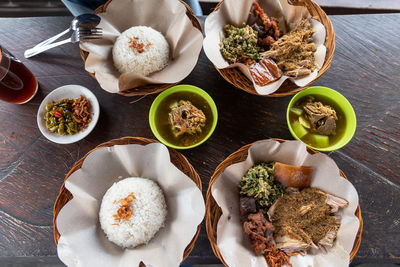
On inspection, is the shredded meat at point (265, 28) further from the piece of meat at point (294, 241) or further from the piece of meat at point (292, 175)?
the piece of meat at point (294, 241)

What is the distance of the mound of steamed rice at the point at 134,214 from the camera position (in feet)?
5.34

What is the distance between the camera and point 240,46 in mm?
1865

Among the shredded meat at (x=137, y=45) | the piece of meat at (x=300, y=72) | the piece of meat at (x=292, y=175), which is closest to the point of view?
the piece of meat at (x=292, y=175)

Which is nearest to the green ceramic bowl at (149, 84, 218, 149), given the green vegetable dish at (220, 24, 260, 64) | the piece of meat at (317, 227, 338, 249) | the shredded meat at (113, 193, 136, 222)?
the green vegetable dish at (220, 24, 260, 64)

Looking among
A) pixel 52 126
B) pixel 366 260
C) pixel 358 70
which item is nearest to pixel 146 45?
pixel 52 126

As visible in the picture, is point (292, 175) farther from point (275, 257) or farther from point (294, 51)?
point (294, 51)

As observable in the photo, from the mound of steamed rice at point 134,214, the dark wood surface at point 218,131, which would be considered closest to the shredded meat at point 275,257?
the dark wood surface at point 218,131

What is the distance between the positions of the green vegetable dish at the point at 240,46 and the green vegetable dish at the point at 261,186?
29.0 inches

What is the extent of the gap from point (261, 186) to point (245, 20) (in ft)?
3.97

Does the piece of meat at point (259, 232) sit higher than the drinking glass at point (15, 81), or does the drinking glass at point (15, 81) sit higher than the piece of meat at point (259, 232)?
the drinking glass at point (15, 81)

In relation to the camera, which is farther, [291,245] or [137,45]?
[137,45]

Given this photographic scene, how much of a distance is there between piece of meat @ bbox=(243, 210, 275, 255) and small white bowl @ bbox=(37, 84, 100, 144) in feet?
3.89

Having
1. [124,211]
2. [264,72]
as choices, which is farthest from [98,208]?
[264,72]

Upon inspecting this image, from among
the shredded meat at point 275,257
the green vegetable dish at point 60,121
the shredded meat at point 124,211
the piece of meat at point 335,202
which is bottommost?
the shredded meat at point 275,257
